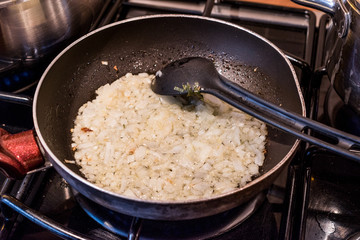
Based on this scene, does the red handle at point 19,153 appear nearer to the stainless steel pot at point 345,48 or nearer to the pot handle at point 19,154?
the pot handle at point 19,154

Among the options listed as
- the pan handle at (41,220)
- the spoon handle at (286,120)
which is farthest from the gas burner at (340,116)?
the pan handle at (41,220)

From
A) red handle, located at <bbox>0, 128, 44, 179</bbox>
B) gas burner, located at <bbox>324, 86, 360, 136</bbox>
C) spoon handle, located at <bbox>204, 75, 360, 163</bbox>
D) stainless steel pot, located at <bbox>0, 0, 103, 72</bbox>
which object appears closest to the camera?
spoon handle, located at <bbox>204, 75, 360, 163</bbox>

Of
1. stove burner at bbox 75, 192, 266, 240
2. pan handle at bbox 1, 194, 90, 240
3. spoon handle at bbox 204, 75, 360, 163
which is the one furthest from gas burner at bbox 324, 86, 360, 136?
pan handle at bbox 1, 194, 90, 240

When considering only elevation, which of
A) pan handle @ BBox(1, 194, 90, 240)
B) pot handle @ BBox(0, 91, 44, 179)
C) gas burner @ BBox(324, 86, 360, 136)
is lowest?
pan handle @ BBox(1, 194, 90, 240)

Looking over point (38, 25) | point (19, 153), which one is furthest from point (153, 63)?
point (19, 153)

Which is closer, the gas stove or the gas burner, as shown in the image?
the gas stove

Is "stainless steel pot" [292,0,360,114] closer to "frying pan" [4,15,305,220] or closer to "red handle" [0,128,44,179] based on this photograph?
"frying pan" [4,15,305,220]

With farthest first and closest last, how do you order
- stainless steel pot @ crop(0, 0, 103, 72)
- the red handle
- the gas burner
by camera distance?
1. the gas burner
2. stainless steel pot @ crop(0, 0, 103, 72)
3. the red handle
